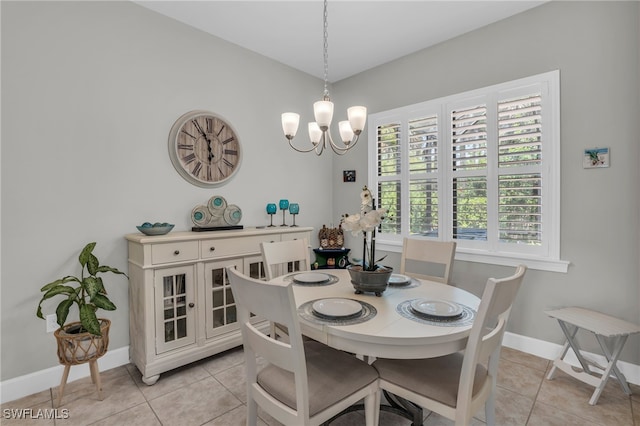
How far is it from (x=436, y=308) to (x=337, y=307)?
1.51 ft

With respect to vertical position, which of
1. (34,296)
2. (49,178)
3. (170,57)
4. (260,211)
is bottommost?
(34,296)

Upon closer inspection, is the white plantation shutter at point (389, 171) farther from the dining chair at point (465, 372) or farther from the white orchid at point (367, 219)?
the dining chair at point (465, 372)

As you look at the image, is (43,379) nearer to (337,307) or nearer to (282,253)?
(282,253)

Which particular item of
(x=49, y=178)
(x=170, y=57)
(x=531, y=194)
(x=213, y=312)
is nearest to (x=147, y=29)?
(x=170, y=57)

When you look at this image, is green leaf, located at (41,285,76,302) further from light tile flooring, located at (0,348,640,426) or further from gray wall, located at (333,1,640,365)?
gray wall, located at (333,1,640,365)

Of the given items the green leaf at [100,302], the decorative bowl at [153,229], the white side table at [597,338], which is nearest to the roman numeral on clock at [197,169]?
the decorative bowl at [153,229]

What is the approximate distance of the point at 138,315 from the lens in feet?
7.41

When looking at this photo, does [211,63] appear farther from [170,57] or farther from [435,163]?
[435,163]

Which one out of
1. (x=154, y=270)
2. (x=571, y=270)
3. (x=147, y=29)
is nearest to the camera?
(x=154, y=270)

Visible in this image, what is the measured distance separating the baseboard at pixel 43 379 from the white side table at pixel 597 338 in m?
3.23

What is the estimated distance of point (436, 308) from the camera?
56.3 inches

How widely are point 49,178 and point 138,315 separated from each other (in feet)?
3.70

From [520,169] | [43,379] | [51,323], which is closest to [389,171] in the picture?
[520,169]

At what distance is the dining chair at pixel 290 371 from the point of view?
1.12m
